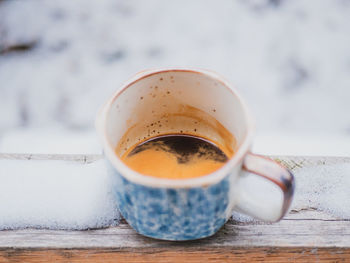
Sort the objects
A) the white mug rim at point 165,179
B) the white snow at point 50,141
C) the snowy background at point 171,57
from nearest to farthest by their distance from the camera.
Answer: the white mug rim at point 165,179 < the white snow at point 50,141 < the snowy background at point 171,57

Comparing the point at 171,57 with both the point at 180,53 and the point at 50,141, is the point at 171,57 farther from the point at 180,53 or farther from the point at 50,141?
the point at 50,141

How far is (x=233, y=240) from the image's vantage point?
44 centimetres

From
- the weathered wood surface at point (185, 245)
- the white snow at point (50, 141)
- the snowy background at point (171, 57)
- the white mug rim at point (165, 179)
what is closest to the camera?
the white mug rim at point (165, 179)

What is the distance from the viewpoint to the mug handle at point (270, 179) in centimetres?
35

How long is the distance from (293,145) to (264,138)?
89 mm

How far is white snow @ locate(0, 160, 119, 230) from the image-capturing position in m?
0.45

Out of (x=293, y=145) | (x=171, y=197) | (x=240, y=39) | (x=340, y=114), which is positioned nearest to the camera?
(x=171, y=197)

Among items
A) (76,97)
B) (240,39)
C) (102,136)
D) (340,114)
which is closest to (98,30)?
(76,97)

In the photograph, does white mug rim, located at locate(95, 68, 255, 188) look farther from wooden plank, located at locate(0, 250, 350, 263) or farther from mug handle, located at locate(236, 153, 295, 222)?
wooden plank, located at locate(0, 250, 350, 263)

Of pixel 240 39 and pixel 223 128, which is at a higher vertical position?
pixel 240 39

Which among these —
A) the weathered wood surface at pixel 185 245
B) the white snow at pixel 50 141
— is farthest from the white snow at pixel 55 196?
the white snow at pixel 50 141

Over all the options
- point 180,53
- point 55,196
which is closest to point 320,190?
point 55,196

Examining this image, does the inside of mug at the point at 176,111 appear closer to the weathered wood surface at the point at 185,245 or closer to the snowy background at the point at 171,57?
the weathered wood surface at the point at 185,245

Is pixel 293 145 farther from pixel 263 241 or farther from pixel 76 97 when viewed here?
pixel 76 97
